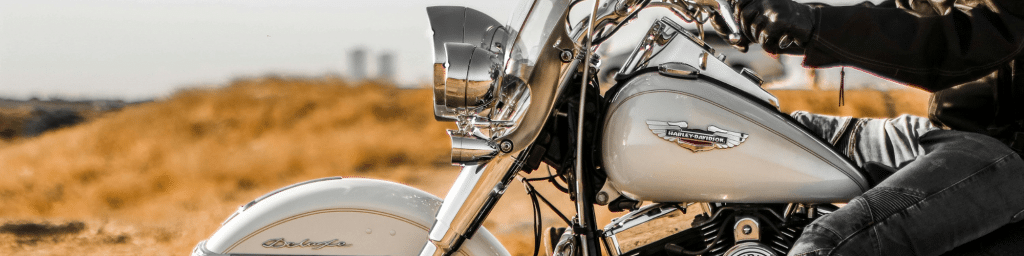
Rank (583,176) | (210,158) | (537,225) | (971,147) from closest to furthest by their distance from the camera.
Result: (971,147)
(583,176)
(537,225)
(210,158)

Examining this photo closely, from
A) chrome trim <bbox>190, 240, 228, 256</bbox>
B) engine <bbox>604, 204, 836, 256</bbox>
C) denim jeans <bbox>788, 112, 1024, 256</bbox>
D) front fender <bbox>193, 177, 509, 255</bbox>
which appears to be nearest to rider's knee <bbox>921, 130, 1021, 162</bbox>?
denim jeans <bbox>788, 112, 1024, 256</bbox>

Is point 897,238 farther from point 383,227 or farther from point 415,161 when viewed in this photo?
point 415,161

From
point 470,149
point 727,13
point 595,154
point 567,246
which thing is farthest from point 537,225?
point 727,13

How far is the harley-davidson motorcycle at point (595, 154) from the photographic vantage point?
1.23 m

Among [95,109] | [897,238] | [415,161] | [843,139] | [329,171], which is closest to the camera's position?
[897,238]

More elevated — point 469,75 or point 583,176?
point 469,75

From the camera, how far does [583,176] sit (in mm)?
1365

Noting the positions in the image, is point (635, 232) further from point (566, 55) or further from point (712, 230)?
point (566, 55)

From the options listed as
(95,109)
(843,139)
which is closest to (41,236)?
(95,109)

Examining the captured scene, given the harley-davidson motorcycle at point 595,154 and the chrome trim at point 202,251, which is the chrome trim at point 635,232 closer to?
the harley-davidson motorcycle at point 595,154

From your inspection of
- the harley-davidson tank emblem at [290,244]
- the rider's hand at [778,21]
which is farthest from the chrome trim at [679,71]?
the harley-davidson tank emblem at [290,244]

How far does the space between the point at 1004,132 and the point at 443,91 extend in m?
1.11

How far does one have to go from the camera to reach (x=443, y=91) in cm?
119

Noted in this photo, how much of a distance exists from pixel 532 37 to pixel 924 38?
27.3 inches
